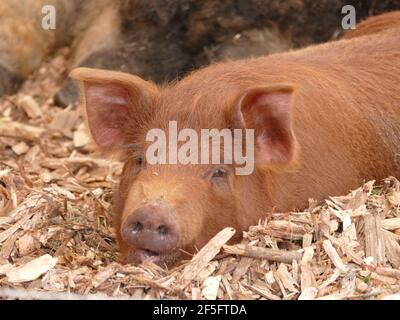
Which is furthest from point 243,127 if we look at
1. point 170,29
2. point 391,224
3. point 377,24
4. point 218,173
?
point 170,29

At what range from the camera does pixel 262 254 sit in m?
4.59

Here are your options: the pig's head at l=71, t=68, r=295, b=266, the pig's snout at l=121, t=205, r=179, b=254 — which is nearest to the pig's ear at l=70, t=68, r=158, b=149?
the pig's head at l=71, t=68, r=295, b=266

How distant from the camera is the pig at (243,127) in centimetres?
449

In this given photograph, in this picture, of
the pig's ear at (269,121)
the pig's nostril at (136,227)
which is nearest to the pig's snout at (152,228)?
the pig's nostril at (136,227)

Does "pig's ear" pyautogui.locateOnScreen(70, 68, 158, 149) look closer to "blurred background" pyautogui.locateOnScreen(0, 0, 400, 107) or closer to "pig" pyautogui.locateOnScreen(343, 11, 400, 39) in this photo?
"pig" pyautogui.locateOnScreen(343, 11, 400, 39)

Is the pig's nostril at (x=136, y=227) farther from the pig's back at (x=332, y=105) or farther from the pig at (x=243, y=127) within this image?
the pig's back at (x=332, y=105)

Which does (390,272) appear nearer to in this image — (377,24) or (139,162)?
(139,162)

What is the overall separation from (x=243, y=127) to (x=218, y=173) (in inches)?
10.9

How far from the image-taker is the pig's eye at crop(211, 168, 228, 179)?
4.68 meters

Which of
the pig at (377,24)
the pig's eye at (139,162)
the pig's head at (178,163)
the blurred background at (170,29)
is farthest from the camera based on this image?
the blurred background at (170,29)

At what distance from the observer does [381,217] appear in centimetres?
496

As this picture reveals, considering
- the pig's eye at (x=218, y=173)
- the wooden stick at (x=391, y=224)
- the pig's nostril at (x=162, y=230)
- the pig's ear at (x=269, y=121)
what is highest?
the pig's ear at (x=269, y=121)

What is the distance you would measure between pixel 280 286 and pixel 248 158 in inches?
29.1

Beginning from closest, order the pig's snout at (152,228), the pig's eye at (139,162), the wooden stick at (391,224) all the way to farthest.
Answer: the pig's snout at (152,228), the pig's eye at (139,162), the wooden stick at (391,224)
